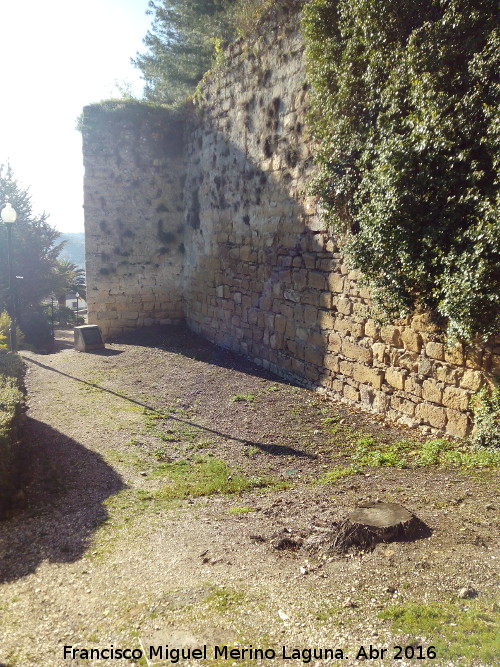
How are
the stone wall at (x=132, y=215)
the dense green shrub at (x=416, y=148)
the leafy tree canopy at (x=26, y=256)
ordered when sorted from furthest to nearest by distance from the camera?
the leafy tree canopy at (x=26, y=256), the stone wall at (x=132, y=215), the dense green shrub at (x=416, y=148)

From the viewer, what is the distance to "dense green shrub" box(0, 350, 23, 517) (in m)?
4.53

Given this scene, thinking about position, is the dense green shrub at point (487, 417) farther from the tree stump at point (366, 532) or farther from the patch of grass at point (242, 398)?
the patch of grass at point (242, 398)

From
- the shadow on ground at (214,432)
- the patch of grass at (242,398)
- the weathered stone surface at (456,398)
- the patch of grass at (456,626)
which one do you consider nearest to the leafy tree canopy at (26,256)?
the shadow on ground at (214,432)

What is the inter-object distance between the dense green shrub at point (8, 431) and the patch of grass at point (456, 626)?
11.0ft

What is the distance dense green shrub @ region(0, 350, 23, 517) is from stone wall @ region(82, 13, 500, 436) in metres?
4.17

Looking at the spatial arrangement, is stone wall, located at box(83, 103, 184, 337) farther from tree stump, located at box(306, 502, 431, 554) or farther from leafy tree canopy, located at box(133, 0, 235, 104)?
tree stump, located at box(306, 502, 431, 554)

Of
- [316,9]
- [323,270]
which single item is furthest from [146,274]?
[316,9]

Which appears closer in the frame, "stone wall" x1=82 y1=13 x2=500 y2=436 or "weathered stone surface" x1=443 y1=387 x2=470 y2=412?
"weathered stone surface" x1=443 y1=387 x2=470 y2=412

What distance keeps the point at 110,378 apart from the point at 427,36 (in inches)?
279

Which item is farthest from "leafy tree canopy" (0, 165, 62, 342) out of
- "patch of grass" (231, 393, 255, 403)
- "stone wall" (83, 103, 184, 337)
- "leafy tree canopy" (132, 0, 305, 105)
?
"patch of grass" (231, 393, 255, 403)

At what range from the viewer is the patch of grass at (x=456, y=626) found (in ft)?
7.72

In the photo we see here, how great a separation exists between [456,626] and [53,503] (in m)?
3.57

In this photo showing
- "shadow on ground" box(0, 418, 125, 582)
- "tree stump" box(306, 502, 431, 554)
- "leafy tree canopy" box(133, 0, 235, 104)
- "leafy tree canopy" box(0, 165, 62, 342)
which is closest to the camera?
"tree stump" box(306, 502, 431, 554)

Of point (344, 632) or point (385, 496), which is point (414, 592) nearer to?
point (344, 632)
